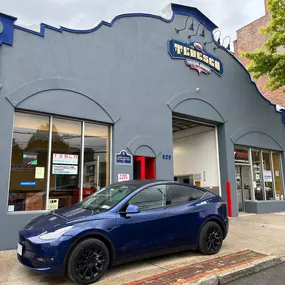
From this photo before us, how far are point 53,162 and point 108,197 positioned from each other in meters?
2.91

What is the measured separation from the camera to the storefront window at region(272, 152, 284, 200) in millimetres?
14562

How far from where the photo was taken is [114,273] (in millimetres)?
4992

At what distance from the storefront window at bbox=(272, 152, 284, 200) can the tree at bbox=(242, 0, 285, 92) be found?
12.5 ft

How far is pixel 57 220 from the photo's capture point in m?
4.82

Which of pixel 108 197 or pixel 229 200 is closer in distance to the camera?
pixel 108 197

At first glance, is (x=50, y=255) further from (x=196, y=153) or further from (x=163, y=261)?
(x=196, y=153)

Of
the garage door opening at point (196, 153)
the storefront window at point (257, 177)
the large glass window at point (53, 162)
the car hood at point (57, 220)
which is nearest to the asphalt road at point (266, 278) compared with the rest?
the car hood at point (57, 220)

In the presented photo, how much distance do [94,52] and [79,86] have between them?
1342 mm

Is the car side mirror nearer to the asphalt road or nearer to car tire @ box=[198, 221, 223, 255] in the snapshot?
car tire @ box=[198, 221, 223, 255]

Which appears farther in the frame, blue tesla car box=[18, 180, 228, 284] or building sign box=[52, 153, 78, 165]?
building sign box=[52, 153, 78, 165]

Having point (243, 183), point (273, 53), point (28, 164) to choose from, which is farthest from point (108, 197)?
point (273, 53)

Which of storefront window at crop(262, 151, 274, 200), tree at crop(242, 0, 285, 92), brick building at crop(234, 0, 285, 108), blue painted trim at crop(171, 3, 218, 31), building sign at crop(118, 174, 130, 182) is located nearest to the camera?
building sign at crop(118, 174, 130, 182)

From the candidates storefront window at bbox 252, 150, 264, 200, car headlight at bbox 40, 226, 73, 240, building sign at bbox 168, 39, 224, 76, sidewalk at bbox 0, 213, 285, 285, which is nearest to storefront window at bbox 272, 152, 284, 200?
storefront window at bbox 252, 150, 264, 200

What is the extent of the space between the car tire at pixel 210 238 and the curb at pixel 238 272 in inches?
33.2
